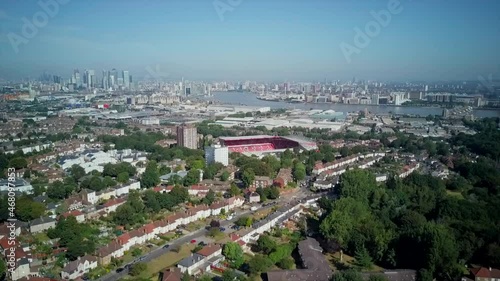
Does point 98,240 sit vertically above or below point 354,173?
below

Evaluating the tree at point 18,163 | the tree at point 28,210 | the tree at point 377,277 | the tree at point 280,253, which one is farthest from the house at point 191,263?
the tree at point 18,163

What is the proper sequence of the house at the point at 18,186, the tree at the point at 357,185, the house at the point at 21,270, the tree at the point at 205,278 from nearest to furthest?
the tree at the point at 205,278, the house at the point at 21,270, the tree at the point at 357,185, the house at the point at 18,186

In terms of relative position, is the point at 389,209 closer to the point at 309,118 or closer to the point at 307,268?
the point at 307,268

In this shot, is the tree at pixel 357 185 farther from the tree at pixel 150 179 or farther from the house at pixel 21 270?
the house at pixel 21 270

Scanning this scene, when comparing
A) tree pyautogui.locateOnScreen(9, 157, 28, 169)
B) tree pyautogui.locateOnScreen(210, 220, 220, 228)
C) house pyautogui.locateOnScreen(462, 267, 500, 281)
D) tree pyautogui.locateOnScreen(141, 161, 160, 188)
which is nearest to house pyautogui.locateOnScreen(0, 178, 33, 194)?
tree pyautogui.locateOnScreen(9, 157, 28, 169)

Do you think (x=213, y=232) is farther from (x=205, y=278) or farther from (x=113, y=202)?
(x=113, y=202)

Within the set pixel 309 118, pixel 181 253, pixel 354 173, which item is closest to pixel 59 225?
pixel 181 253
